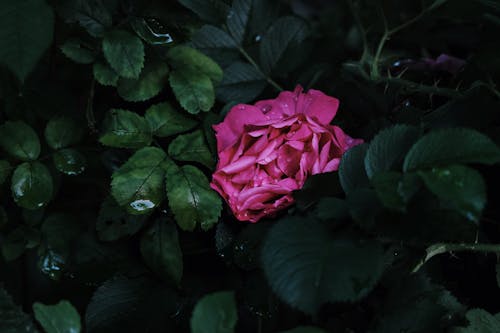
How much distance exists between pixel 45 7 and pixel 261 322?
37 cm

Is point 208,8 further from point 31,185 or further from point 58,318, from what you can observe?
point 58,318

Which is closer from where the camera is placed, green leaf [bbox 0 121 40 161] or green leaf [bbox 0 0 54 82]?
green leaf [bbox 0 0 54 82]

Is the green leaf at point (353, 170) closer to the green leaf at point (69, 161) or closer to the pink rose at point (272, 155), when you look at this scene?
the pink rose at point (272, 155)

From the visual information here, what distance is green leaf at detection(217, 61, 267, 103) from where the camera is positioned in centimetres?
66

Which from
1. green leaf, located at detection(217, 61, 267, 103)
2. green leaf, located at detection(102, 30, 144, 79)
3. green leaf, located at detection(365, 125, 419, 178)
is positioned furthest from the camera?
green leaf, located at detection(217, 61, 267, 103)

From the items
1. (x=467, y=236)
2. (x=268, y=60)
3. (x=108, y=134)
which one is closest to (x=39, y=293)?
(x=108, y=134)

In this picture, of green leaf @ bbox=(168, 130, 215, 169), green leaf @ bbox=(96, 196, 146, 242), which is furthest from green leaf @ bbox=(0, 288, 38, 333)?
green leaf @ bbox=(168, 130, 215, 169)

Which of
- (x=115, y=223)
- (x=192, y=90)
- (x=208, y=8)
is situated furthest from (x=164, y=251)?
(x=208, y=8)

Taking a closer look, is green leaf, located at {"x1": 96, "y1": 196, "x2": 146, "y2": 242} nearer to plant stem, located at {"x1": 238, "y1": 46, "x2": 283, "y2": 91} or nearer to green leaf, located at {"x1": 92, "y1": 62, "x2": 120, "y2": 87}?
green leaf, located at {"x1": 92, "y1": 62, "x2": 120, "y2": 87}

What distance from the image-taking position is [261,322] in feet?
1.90

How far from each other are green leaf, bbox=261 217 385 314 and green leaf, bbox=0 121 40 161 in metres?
0.31

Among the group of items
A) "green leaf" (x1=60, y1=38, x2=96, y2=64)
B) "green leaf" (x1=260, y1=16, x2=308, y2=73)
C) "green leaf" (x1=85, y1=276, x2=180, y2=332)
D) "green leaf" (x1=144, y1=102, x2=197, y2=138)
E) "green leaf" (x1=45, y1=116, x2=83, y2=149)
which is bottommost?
"green leaf" (x1=85, y1=276, x2=180, y2=332)

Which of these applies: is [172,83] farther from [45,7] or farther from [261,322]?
[261,322]

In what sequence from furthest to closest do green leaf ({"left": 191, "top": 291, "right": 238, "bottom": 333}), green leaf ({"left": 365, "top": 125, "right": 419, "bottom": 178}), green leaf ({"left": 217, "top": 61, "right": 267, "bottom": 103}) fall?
green leaf ({"left": 217, "top": 61, "right": 267, "bottom": 103}) → green leaf ({"left": 365, "top": 125, "right": 419, "bottom": 178}) → green leaf ({"left": 191, "top": 291, "right": 238, "bottom": 333})
